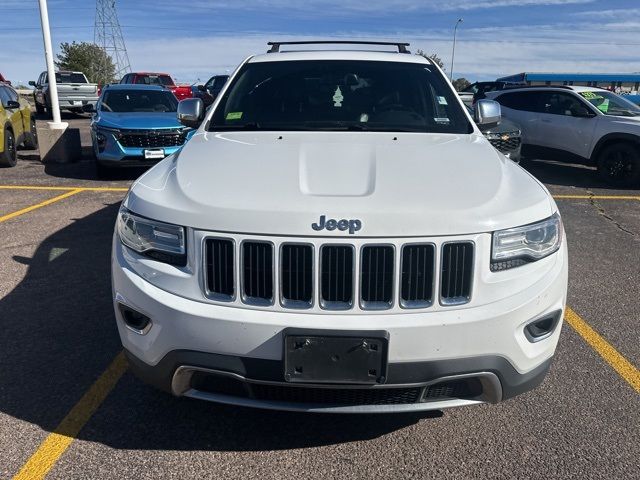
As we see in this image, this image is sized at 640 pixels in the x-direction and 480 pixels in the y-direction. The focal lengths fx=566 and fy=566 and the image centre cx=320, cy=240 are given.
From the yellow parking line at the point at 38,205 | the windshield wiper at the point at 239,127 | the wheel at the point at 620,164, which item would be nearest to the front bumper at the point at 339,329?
the windshield wiper at the point at 239,127

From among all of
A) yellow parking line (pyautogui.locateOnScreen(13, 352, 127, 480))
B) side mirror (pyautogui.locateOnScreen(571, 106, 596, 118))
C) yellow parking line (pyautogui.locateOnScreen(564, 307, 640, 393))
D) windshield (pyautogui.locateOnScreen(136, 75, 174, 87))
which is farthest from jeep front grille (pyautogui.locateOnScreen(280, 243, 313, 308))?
windshield (pyautogui.locateOnScreen(136, 75, 174, 87))

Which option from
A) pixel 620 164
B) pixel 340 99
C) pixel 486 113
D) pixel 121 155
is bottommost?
pixel 620 164

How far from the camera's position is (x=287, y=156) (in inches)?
113

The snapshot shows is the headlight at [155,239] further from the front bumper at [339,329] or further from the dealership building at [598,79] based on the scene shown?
the dealership building at [598,79]

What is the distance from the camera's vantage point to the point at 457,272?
2.29 meters

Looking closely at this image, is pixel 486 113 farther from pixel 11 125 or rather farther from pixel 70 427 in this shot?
pixel 11 125

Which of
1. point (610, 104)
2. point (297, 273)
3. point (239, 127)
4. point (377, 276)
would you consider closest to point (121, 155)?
point (239, 127)

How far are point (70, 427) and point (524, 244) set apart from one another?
91.4 inches

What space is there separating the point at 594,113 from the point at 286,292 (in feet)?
30.4

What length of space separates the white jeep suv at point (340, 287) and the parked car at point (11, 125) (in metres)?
9.35

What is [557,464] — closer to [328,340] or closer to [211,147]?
[328,340]

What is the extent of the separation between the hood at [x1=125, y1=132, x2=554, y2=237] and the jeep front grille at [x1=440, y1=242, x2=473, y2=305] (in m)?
0.08

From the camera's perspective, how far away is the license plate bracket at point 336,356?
2195 millimetres

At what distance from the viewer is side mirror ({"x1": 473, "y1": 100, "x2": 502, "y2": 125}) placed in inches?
160
